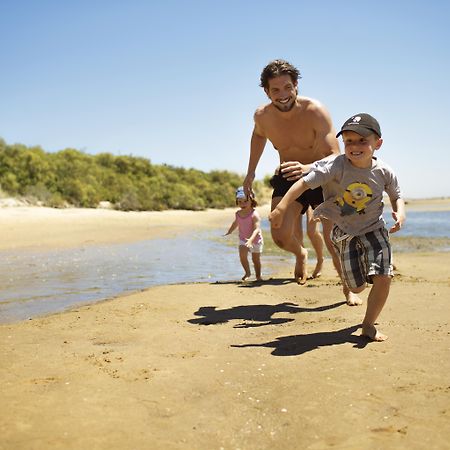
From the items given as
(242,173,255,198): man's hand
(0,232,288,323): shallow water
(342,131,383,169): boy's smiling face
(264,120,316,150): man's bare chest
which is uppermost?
(264,120,316,150): man's bare chest

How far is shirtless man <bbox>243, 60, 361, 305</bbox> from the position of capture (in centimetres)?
490

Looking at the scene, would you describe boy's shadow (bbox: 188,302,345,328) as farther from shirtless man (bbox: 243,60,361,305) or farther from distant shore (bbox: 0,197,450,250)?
distant shore (bbox: 0,197,450,250)

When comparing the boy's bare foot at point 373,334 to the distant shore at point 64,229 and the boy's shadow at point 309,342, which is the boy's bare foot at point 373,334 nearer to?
the boy's shadow at point 309,342

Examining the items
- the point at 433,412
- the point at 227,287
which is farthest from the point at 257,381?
the point at 227,287

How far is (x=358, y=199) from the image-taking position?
369 cm

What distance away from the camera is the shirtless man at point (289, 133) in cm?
490

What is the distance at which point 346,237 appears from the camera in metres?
3.71

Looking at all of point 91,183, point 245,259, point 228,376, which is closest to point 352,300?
point 228,376

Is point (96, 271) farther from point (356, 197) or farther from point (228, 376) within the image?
point (228, 376)

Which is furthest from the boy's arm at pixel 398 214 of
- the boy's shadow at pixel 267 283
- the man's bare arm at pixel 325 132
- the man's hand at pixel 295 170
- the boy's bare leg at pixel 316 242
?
the boy's bare leg at pixel 316 242

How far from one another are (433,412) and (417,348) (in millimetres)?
951

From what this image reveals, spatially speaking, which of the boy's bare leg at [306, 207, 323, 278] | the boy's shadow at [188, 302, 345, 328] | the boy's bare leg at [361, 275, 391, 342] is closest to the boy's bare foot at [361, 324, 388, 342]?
the boy's bare leg at [361, 275, 391, 342]

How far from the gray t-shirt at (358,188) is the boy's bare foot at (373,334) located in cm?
66

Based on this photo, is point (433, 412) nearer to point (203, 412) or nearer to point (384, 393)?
point (384, 393)
